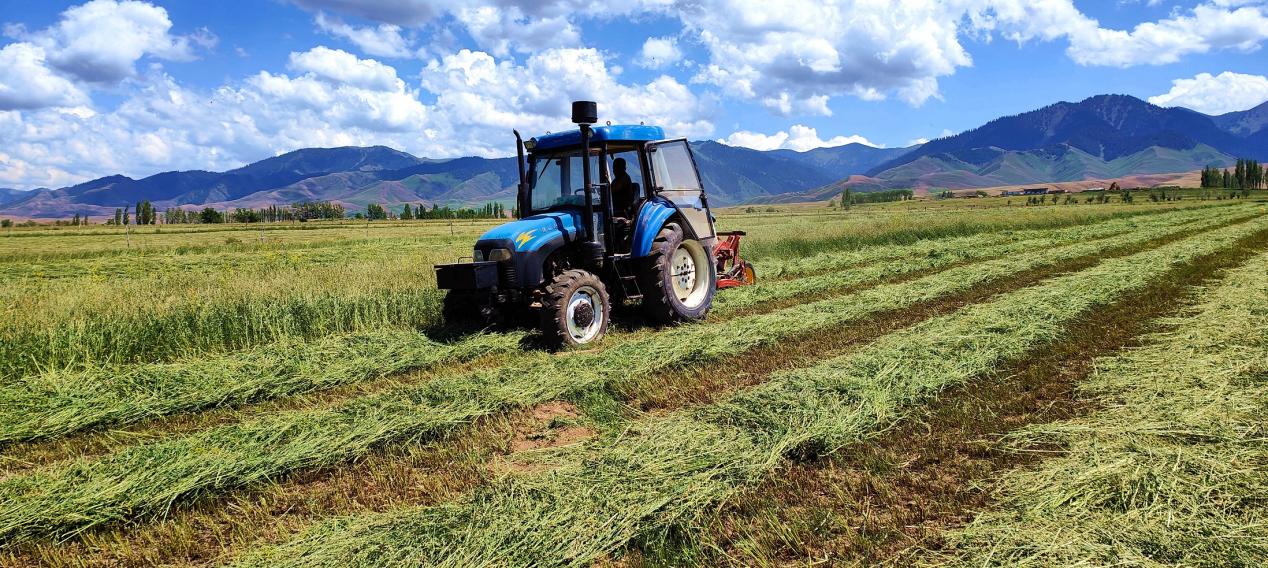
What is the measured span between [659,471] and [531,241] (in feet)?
12.5

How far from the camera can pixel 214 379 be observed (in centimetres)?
592

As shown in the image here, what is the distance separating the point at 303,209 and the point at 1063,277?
94.4 m

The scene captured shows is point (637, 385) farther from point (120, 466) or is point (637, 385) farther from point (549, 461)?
point (120, 466)

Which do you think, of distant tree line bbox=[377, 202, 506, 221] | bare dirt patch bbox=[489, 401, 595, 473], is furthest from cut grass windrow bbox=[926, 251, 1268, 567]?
distant tree line bbox=[377, 202, 506, 221]

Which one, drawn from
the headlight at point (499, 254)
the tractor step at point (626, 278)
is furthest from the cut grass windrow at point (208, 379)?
the tractor step at point (626, 278)

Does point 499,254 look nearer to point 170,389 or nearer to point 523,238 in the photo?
point 523,238

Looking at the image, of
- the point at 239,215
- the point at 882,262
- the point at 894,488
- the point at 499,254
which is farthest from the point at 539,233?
the point at 239,215

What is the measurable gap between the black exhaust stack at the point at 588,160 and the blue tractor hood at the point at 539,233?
Answer: 0.16 metres

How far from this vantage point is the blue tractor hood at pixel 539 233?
22.9 ft

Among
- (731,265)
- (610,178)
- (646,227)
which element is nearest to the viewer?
(610,178)

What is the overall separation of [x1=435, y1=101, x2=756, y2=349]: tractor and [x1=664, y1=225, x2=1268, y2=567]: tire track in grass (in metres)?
3.56

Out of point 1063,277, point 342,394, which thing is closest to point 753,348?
point 342,394

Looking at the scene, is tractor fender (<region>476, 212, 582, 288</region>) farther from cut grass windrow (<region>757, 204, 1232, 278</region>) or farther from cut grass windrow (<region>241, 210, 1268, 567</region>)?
cut grass windrow (<region>757, 204, 1232, 278</region>)

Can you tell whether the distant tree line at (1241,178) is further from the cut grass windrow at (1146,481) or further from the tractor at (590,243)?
the cut grass windrow at (1146,481)
